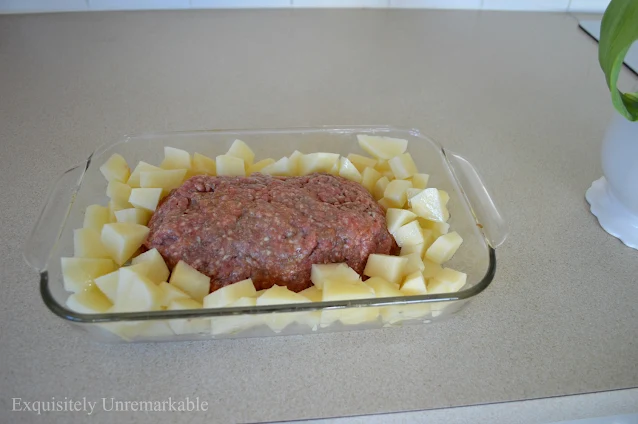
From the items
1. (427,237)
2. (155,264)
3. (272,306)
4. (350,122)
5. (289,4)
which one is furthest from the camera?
(289,4)

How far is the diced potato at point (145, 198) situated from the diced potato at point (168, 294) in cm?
21

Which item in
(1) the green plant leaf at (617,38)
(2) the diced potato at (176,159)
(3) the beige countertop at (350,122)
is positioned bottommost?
(3) the beige countertop at (350,122)

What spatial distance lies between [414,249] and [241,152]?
418 mm

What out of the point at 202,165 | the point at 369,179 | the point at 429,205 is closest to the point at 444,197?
the point at 429,205

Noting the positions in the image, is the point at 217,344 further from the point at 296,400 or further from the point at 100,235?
the point at 100,235

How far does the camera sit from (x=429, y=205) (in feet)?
3.15

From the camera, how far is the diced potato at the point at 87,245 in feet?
2.77

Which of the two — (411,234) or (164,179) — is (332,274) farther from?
(164,179)

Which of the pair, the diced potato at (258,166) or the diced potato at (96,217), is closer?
the diced potato at (96,217)

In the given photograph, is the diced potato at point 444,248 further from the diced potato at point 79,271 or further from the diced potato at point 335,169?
the diced potato at point 79,271

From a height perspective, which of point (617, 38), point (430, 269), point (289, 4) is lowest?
point (430, 269)

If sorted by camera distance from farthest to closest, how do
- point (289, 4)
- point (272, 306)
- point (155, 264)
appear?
point (289, 4) → point (155, 264) → point (272, 306)

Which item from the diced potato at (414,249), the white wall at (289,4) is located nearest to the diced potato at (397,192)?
the diced potato at (414,249)

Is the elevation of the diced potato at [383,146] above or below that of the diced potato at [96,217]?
above
